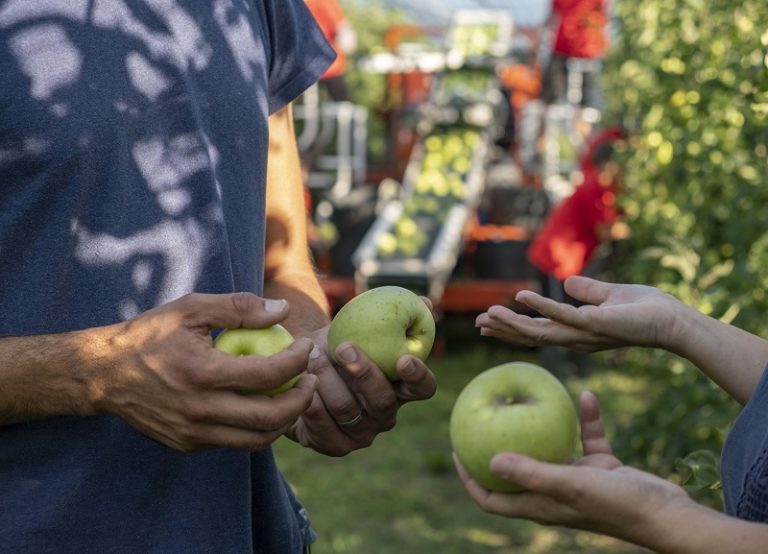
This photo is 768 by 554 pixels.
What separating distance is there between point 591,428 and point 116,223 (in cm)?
77

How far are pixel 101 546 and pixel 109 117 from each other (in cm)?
65

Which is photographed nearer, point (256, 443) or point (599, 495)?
point (599, 495)

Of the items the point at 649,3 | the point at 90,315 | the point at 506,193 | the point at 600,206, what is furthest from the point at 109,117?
the point at 506,193

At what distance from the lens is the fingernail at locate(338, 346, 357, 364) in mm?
1753

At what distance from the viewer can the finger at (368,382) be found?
5.76 ft

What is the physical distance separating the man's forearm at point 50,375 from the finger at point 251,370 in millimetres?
176

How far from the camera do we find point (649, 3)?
495cm

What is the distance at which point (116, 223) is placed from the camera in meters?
1.59

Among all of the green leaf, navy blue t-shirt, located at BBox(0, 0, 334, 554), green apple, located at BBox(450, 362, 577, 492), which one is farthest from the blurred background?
navy blue t-shirt, located at BBox(0, 0, 334, 554)

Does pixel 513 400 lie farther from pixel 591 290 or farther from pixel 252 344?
pixel 252 344

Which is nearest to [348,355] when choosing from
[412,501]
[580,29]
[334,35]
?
[412,501]

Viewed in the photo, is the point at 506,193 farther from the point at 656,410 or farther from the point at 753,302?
the point at 753,302

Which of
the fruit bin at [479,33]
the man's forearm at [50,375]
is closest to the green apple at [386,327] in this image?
the man's forearm at [50,375]

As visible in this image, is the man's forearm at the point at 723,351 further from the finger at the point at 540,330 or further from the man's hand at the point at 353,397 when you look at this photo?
the man's hand at the point at 353,397
